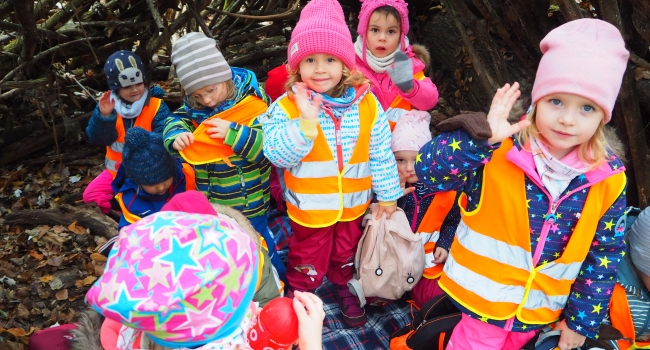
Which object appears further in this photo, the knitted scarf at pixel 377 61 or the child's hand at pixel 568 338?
the knitted scarf at pixel 377 61

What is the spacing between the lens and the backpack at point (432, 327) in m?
2.65

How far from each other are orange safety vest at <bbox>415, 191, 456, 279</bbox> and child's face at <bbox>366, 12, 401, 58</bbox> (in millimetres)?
1028

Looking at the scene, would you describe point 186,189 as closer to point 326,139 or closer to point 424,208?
point 326,139

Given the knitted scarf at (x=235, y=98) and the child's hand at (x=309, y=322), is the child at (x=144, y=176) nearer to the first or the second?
the knitted scarf at (x=235, y=98)

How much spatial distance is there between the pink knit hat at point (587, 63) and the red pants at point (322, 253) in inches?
56.2

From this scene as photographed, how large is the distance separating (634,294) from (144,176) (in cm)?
256

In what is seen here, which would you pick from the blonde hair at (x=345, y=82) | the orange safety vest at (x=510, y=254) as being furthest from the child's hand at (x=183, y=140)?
the orange safety vest at (x=510, y=254)

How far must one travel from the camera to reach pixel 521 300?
87.5 inches

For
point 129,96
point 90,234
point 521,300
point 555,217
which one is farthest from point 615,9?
point 90,234

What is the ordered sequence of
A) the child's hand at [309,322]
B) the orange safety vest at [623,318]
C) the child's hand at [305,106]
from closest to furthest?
the child's hand at [309,322], the orange safety vest at [623,318], the child's hand at [305,106]

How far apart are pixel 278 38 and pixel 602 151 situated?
4.29 metres

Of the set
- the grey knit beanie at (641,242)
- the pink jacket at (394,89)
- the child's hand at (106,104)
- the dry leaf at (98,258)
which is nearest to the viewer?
the grey knit beanie at (641,242)

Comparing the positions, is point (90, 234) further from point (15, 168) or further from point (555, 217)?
point (555, 217)

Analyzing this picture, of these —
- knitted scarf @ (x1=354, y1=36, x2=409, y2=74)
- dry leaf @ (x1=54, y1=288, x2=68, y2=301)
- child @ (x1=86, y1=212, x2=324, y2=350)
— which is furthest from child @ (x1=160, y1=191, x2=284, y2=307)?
dry leaf @ (x1=54, y1=288, x2=68, y2=301)
